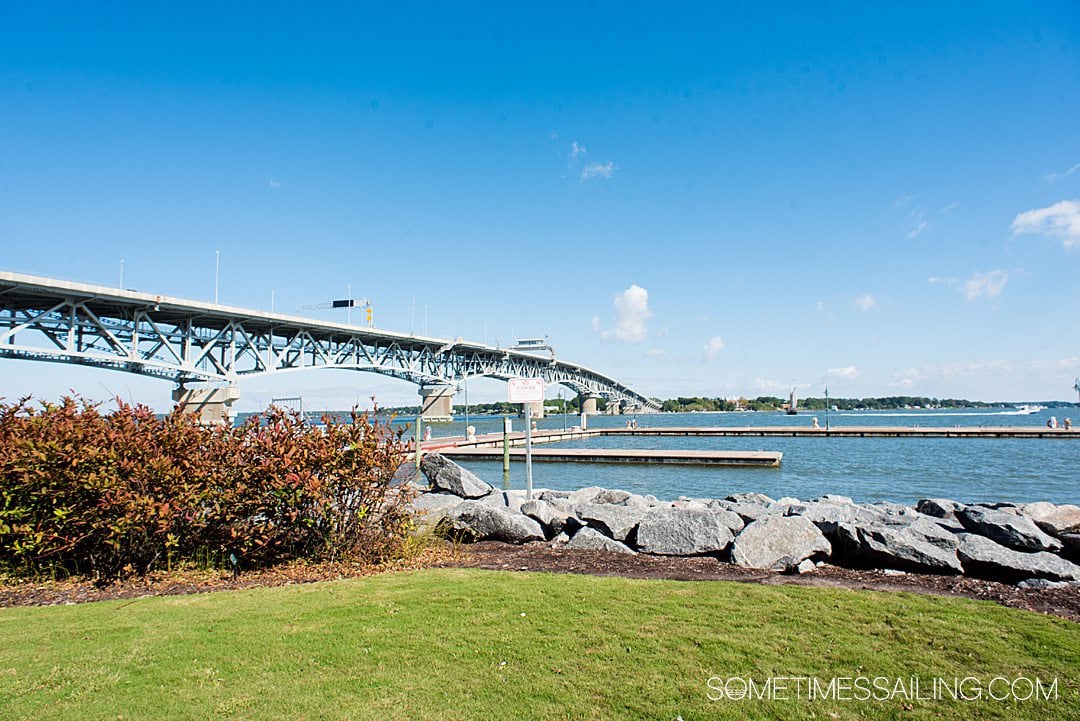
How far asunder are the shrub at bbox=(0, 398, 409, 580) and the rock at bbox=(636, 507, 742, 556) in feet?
9.80

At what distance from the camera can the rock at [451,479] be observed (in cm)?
1285

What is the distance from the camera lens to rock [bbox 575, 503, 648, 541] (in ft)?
26.7

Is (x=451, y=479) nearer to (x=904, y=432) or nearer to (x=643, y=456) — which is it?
(x=643, y=456)

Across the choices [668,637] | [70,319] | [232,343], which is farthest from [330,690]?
[232,343]

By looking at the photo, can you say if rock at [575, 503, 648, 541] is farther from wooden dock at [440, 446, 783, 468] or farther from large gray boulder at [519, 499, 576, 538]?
wooden dock at [440, 446, 783, 468]

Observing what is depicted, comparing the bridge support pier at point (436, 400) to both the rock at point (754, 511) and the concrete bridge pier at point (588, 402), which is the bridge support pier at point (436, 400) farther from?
the rock at point (754, 511)

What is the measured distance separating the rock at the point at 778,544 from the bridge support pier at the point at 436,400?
84401 mm

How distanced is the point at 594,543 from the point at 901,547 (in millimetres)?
3400

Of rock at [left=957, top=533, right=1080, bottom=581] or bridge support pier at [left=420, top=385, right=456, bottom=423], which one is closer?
rock at [left=957, top=533, right=1080, bottom=581]

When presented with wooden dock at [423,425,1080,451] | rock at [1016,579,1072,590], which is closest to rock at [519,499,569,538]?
rock at [1016,579,1072,590]

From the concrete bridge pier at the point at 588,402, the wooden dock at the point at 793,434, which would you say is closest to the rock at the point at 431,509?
the wooden dock at the point at 793,434

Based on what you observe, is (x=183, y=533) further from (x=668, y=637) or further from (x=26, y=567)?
(x=668, y=637)

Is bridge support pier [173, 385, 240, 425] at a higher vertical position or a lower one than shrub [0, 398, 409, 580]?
higher

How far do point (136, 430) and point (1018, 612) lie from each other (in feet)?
28.3
